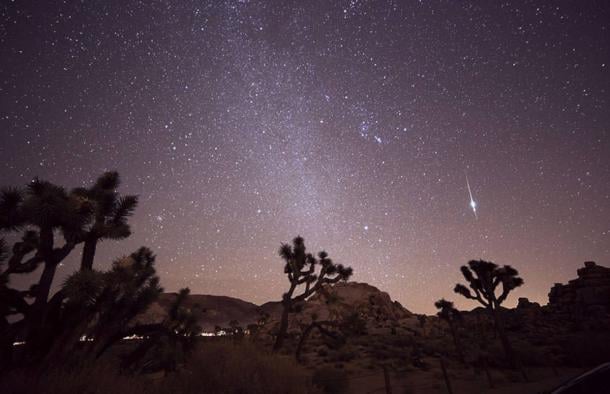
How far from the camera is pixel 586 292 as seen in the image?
127ft

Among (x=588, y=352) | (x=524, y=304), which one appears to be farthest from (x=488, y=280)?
(x=524, y=304)

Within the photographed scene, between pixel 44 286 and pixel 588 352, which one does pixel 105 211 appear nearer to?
pixel 44 286

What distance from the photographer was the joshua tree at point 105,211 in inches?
321

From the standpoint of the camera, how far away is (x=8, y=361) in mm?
6629

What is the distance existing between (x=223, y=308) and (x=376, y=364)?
320ft

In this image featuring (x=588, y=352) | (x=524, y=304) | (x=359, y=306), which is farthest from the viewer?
(x=359, y=306)

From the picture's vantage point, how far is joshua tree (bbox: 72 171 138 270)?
8164 mm

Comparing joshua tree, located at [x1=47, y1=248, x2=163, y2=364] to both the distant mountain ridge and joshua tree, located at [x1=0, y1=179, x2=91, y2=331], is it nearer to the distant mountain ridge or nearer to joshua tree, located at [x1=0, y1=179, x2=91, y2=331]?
joshua tree, located at [x1=0, y1=179, x2=91, y2=331]

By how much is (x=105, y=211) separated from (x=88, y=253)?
1.15 meters

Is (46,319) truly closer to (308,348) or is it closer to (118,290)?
(118,290)

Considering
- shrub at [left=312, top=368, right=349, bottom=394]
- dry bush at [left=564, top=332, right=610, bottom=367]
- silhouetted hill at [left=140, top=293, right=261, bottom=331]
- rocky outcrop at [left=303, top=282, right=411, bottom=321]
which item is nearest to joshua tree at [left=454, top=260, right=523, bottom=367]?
dry bush at [left=564, top=332, right=610, bottom=367]

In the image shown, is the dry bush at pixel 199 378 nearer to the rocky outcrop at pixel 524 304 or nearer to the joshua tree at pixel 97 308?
the joshua tree at pixel 97 308

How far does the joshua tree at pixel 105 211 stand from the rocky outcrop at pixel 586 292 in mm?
46260

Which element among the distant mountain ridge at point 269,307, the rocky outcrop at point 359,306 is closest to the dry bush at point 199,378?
the distant mountain ridge at point 269,307
